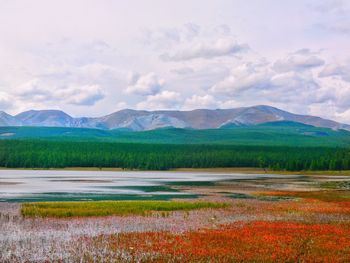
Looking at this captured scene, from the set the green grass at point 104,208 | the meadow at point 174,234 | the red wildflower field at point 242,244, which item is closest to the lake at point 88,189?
the green grass at point 104,208

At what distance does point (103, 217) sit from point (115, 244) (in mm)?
14852

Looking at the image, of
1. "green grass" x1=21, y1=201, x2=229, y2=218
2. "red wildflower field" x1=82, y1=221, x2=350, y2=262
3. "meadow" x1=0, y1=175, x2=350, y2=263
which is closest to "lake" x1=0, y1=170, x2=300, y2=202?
"green grass" x1=21, y1=201, x2=229, y2=218

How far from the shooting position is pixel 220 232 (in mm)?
36906

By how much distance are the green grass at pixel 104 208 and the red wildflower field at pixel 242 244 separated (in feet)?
45.1

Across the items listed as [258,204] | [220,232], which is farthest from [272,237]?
[258,204]

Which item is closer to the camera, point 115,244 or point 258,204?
point 115,244

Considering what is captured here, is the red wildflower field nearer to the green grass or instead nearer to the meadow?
the meadow

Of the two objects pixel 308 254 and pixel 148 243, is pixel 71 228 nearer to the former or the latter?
pixel 148 243

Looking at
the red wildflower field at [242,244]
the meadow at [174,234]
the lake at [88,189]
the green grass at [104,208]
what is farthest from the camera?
the lake at [88,189]

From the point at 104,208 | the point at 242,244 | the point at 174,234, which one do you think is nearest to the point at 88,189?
the point at 104,208

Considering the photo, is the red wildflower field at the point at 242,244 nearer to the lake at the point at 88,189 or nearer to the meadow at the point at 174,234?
the meadow at the point at 174,234

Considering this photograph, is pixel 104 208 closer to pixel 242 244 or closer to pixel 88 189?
pixel 242 244

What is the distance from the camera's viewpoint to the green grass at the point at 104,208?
1887 inches

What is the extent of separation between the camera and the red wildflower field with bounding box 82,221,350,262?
1114 inches
